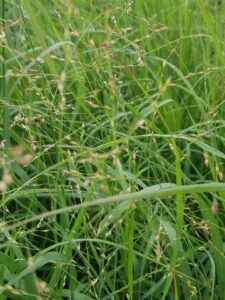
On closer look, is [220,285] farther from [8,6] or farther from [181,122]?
[8,6]

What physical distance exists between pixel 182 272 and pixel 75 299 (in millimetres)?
241

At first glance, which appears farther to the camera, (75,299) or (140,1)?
(140,1)

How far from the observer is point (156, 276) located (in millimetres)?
1404

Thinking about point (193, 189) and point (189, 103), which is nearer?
point (193, 189)

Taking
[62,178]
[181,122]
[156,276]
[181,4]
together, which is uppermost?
[181,4]

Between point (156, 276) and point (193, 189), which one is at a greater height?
point (193, 189)

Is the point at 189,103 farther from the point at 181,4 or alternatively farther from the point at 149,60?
the point at 181,4

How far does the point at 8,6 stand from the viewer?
2238mm

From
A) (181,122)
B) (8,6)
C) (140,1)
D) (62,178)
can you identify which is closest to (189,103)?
(181,122)

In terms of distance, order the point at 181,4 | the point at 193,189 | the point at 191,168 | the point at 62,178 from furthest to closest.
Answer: the point at 181,4, the point at 191,168, the point at 62,178, the point at 193,189

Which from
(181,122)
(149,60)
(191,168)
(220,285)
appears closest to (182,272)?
(220,285)

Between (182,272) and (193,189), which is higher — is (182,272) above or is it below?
below

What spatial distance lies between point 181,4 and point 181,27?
3.0 inches

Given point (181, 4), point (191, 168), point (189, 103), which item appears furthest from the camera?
point (181, 4)
